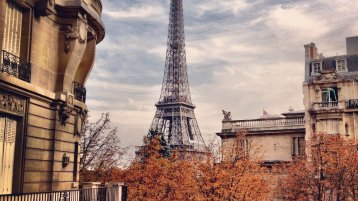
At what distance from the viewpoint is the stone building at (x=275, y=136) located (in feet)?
169

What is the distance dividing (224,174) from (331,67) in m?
21.4

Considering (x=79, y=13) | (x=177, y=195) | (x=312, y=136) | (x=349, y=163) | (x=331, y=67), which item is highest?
(x=331, y=67)

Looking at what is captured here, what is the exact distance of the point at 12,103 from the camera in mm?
15438

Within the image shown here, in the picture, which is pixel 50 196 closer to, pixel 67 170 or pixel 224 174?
pixel 67 170

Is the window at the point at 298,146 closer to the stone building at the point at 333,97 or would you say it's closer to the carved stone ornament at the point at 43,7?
the stone building at the point at 333,97

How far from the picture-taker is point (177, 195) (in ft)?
133

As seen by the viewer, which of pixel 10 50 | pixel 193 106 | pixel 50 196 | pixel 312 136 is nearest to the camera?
pixel 50 196

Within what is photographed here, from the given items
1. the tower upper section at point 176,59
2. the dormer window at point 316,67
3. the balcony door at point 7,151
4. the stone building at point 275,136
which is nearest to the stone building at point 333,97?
the dormer window at point 316,67

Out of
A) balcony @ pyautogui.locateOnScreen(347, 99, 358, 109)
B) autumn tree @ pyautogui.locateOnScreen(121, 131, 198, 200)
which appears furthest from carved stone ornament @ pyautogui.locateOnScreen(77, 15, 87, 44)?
balcony @ pyautogui.locateOnScreen(347, 99, 358, 109)

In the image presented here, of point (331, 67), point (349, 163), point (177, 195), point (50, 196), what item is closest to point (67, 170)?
point (50, 196)

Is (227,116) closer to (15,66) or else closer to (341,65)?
(341,65)

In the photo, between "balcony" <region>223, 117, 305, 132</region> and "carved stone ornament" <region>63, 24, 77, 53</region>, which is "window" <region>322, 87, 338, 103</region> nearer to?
"balcony" <region>223, 117, 305, 132</region>

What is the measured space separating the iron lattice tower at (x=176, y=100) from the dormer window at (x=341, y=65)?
60.1 metres

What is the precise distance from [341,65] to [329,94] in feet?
15.3
